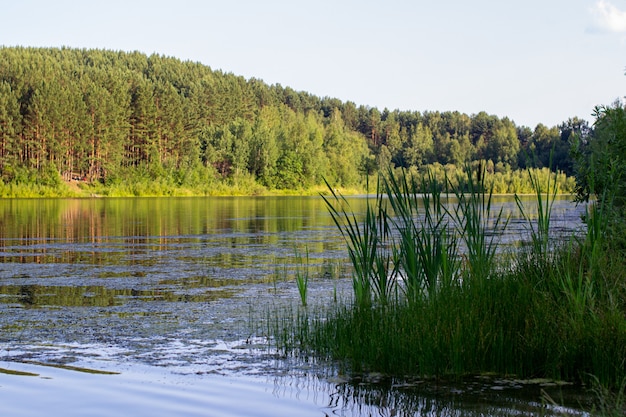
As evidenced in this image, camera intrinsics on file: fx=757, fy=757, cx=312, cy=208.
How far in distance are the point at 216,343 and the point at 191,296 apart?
3.65 metres

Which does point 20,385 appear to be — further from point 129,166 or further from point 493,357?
point 129,166

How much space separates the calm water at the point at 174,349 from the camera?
6.17 m

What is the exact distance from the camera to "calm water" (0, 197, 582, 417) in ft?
20.2

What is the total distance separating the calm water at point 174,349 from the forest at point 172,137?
34.2 meters

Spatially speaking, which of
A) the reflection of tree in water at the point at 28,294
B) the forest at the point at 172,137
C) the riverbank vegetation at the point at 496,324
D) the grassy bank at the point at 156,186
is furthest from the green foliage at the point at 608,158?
the grassy bank at the point at 156,186

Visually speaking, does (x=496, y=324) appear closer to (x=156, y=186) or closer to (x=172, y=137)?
(x=156, y=186)

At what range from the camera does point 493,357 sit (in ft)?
22.1

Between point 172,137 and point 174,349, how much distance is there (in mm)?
89446

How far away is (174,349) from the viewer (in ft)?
27.4

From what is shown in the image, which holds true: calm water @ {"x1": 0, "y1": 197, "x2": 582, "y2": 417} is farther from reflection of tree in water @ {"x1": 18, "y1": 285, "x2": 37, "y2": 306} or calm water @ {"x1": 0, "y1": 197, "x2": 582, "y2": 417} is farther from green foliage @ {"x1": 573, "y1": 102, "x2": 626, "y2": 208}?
green foliage @ {"x1": 573, "y1": 102, "x2": 626, "y2": 208}

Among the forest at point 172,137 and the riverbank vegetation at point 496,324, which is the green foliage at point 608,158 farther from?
the forest at point 172,137

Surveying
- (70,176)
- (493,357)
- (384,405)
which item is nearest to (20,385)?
(384,405)

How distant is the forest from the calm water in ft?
112

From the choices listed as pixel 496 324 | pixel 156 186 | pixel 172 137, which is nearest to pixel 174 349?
pixel 496 324
